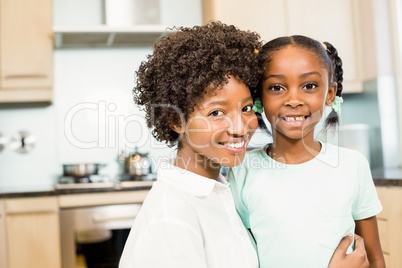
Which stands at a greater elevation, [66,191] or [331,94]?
[331,94]

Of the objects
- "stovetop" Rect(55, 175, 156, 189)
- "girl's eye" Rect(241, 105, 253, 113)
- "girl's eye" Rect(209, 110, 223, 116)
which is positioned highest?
"girl's eye" Rect(241, 105, 253, 113)

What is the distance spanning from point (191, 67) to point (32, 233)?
1903 mm

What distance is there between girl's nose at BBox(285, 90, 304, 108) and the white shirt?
23 cm

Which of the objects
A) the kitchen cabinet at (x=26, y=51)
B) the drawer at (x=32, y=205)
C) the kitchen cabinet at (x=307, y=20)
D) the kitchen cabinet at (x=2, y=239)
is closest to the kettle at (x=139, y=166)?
the drawer at (x=32, y=205)

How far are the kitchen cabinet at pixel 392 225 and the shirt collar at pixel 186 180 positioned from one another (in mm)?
1505

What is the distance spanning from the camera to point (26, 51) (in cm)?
279

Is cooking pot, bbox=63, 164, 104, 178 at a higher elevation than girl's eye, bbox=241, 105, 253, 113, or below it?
below

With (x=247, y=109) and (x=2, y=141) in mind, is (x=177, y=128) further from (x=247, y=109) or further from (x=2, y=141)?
(x=2, y=141)

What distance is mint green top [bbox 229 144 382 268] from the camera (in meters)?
1.00

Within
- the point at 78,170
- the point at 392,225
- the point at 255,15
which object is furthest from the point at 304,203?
the point at 255,15

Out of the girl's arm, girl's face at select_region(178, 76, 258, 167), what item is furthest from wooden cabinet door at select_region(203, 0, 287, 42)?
girl's face at select_region(178, 76, 258, 167)

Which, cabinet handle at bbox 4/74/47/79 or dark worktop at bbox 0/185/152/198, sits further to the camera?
cabinet handle at bbox 4/74/47/79

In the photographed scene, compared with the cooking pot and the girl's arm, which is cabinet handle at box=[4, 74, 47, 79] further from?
the girl's arm

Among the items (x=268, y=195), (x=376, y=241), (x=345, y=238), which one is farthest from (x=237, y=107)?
(x=376, y=241)
